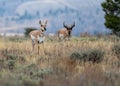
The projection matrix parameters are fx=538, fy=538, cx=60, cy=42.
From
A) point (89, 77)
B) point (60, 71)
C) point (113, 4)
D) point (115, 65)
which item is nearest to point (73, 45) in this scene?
point (115, 65)

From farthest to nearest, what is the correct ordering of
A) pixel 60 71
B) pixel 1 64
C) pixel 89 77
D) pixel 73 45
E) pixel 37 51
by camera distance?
pixel 73 45, pixel 37 51, pixel 1 64, pixel 60 71, pixel 89 77

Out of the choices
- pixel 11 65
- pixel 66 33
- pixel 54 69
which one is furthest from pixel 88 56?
pixel 66 33

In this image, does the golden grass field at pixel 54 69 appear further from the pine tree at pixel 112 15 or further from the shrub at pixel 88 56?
the pine tree at pixel 112 15

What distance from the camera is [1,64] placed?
49.3 feet

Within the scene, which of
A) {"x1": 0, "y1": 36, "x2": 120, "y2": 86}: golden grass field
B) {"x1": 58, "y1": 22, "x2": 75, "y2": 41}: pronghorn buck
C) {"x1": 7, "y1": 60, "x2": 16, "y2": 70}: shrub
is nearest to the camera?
{"x1": 0, "y1": 36, "x2": 120, "y2": 86}: golden grass field

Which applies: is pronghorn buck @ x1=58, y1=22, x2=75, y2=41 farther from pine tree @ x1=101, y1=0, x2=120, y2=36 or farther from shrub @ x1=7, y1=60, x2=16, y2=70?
shrub @ x1=7, y1=60, x2=16, y2=70

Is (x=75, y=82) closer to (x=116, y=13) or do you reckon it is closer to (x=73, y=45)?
(x=73, y=45)

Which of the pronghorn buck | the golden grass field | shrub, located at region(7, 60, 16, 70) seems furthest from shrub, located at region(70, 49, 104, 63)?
the pronghorn buck

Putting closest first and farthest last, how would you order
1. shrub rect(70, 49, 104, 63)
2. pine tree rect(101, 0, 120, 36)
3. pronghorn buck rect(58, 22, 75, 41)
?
shrub rect(70, 49, 104, 63), pronghorn buck rect(58, 22, 75, 41), pine tree rect(101, 0, 120, 36)

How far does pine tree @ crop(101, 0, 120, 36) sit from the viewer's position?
35.7m

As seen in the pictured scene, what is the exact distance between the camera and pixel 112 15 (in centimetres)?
3591

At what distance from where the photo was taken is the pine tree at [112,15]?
3566 cm

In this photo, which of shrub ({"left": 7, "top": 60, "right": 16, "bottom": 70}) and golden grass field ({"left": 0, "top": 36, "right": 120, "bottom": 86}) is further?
shrub ({"left": 7, "top": 60, "right": 16, "bottom": 70})

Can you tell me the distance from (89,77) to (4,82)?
5.65 feet
